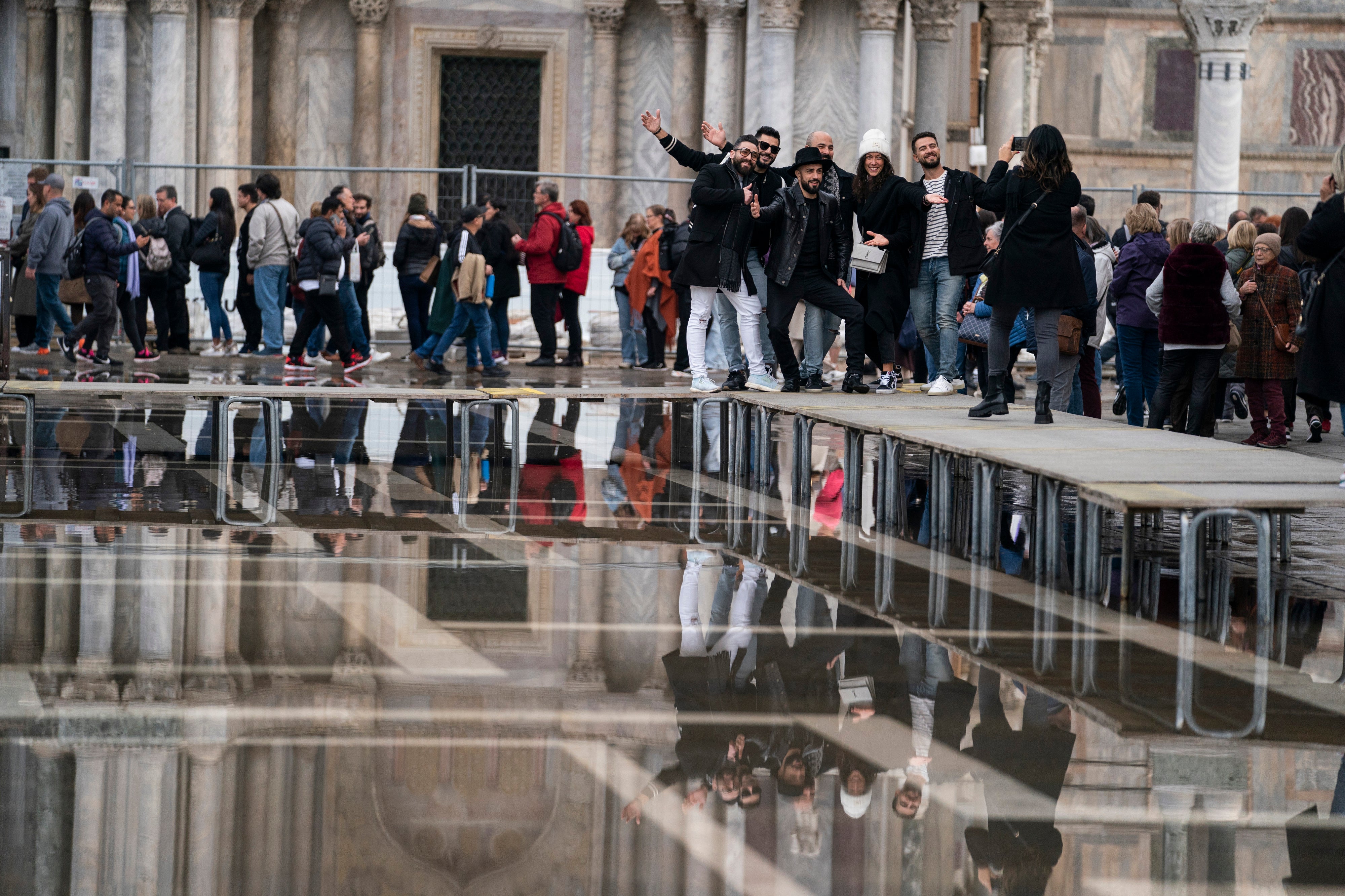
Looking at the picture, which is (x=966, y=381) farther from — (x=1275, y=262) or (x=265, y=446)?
(x=265, y=446)

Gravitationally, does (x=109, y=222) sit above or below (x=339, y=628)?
above

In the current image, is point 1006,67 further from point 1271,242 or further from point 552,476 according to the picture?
point 552,476

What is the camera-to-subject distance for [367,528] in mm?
9219

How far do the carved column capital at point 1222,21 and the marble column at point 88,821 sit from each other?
20.5 meters

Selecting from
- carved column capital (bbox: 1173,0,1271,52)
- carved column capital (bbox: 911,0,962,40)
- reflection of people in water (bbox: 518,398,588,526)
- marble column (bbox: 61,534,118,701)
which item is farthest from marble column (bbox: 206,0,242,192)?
marble column (bbox: 61,534,118,701)

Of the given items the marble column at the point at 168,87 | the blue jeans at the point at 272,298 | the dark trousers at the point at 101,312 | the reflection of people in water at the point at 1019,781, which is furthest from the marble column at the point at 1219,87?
the reflection of people in water at the point at 1019,781

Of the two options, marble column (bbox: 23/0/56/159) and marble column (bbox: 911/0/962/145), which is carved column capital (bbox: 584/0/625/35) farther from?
marble column (bbox: 23/0/56/159)

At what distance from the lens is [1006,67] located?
29766 mm

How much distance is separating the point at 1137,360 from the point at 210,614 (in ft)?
29.8

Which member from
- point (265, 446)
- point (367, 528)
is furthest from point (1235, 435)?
point (367, 528)

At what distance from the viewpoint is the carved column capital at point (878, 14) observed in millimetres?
23031

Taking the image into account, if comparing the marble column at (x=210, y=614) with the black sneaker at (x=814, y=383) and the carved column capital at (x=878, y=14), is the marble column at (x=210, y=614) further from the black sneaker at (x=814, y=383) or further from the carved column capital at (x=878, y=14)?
the carved column capital at (x=878, y=14)

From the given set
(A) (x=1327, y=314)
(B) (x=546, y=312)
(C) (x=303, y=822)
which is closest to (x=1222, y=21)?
(B) (x=546, y=312)

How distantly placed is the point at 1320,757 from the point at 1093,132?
34967 mm
